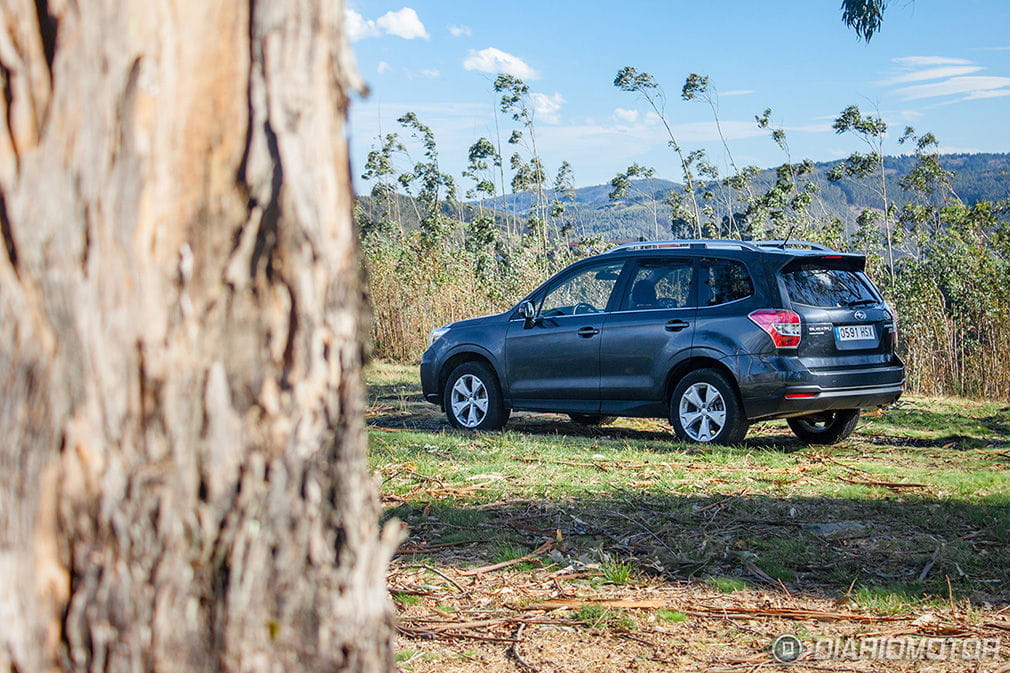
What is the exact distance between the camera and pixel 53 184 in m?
1.82

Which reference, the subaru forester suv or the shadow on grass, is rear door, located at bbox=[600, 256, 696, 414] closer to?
the subaru forester suv

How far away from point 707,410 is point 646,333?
0.93m

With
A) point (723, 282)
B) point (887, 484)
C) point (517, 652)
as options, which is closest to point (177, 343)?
point (517, 652)

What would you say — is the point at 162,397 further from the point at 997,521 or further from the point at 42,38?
the point at 997,521

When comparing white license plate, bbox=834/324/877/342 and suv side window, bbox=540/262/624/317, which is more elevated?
suv side window, bbox=540/262/624/317

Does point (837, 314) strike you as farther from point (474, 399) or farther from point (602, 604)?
point (602, 604)

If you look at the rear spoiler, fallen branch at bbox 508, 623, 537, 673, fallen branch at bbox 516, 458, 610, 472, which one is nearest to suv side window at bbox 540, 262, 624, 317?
the rear spoiler

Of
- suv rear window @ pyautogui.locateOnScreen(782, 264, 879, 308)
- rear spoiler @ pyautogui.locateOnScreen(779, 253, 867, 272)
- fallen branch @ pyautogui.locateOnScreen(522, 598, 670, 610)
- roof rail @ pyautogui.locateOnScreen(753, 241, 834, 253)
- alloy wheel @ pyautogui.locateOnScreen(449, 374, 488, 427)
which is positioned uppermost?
roof rail @ pyautogui.locateOnScreen(753, 241, 834, 253)

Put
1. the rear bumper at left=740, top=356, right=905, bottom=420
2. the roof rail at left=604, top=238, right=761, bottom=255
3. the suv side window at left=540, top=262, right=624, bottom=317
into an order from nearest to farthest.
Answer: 1. the rear bumper at left=740, top=356, right=905, bottom=420
2. the roof rail at left=604, top=238, right=761, bottom=255
3. the suv side window at left=540, top=262, right=624, bottom=317

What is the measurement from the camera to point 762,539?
5711mm

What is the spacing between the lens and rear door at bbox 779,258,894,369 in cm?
900

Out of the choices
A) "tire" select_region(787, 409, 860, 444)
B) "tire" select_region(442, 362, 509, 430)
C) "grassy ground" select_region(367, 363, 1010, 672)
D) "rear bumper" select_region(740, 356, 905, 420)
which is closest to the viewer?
"grassy ground" select_region(367, 363, 1010, 672)

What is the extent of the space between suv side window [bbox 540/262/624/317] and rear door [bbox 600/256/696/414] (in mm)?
228

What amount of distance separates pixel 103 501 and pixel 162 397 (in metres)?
0.21
